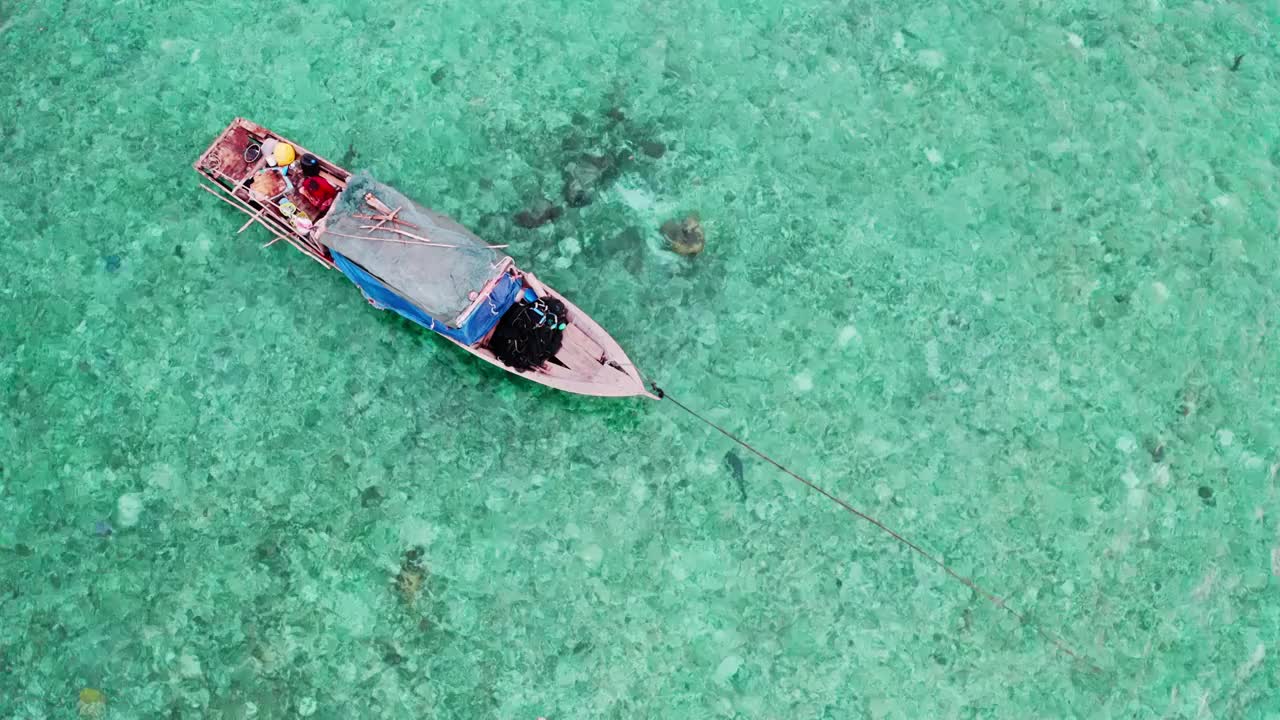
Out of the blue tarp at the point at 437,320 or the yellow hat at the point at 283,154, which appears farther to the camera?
the yellow hat at the point at 283,154

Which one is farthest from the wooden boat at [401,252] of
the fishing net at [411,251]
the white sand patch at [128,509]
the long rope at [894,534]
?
the white sand patch at [128,509]

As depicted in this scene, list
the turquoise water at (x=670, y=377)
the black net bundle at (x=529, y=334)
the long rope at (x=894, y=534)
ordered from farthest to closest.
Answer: the long rope at (x=894, y=534), the turquoise water at (x=670, y=377), the black net bundle at (x=529, y=334)

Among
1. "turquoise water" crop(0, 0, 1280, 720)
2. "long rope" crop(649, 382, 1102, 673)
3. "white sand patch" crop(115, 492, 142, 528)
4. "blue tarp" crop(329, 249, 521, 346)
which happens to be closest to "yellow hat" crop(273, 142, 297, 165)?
"turquoise water" crop(0, 0, 1280, 720)

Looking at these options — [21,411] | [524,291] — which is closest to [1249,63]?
[524,291]

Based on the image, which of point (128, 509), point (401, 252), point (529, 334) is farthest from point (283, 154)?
point (128, 509)

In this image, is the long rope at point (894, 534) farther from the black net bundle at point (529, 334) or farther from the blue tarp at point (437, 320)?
the blue tarp at point (437, 320)

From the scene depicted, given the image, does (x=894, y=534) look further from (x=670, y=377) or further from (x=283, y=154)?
(x=283, y=154)
